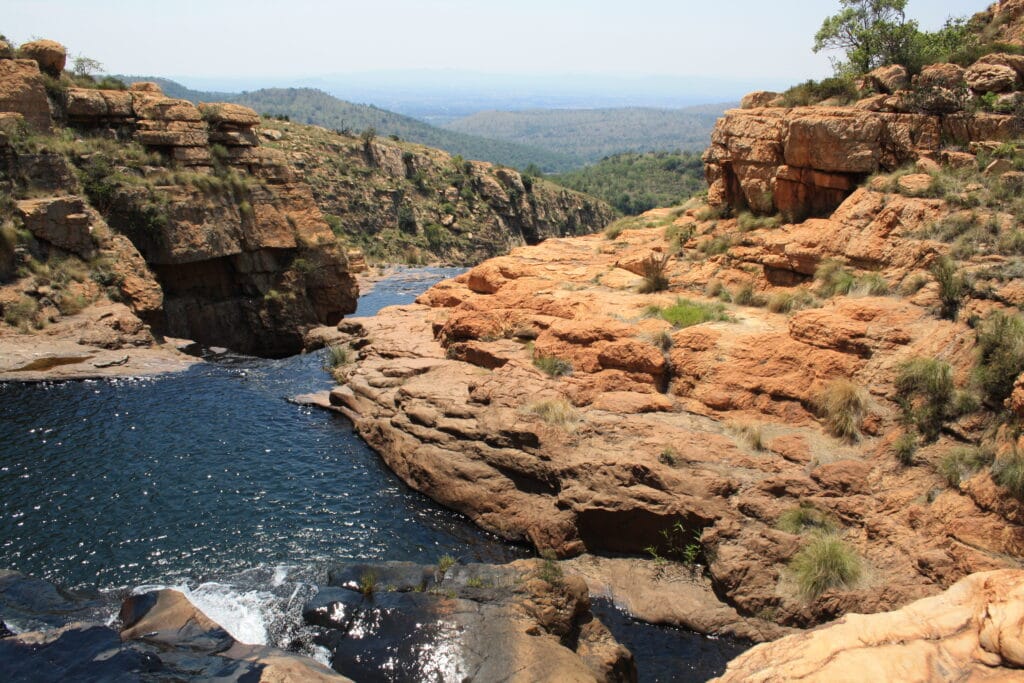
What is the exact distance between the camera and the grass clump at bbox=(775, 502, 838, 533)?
455 inches

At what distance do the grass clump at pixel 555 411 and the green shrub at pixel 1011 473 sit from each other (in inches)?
251

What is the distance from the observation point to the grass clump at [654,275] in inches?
728

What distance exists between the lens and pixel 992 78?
17.3 m

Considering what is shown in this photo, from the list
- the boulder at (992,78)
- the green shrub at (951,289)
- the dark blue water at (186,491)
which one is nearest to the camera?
the dark blue water at (186,491)

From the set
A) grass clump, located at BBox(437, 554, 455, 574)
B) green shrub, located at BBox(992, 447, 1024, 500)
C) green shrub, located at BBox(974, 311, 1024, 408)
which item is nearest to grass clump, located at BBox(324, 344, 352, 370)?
grass clump, located at BBox(437, 554, 455, 574)

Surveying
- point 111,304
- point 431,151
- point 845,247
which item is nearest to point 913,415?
point 845,247

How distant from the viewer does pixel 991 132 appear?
659 inches

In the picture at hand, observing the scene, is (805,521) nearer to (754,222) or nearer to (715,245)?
(715,245)

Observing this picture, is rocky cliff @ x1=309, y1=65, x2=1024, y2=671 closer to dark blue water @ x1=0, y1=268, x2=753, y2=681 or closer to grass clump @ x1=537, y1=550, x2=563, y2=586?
dark blue water @ x1=0, y1=268, x2=753, y2=681

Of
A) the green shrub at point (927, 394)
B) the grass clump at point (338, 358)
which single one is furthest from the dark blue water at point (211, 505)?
the green shrub at point (927, 394)

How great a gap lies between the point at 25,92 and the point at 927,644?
26447 millimetres

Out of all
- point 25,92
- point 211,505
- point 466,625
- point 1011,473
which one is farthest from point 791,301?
point 25,92

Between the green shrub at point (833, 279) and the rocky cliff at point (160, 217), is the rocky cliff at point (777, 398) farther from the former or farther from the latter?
the rocky cliff at point (160, 217)

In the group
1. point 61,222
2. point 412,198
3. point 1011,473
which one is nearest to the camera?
point 1011,473
